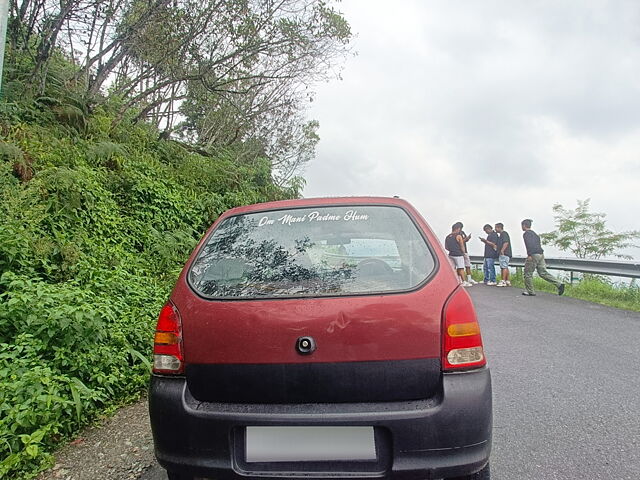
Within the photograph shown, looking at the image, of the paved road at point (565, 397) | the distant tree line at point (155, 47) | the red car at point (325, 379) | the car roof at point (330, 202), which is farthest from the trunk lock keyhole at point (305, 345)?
the distant tree line at point (155, 47)

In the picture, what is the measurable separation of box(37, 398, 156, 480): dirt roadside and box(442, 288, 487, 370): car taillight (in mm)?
1818

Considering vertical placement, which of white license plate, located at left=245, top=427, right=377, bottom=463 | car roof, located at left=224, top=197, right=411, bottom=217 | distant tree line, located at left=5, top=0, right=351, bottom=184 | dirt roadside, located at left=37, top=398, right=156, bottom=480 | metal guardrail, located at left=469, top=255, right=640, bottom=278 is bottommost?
dirt roadside, located at left=37, top=398, right=156, bottom=480

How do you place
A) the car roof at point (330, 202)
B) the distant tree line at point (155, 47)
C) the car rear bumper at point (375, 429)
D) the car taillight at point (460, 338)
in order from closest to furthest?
the car rear bumper at point (375, 429) → the car taillight at point (460, 338) → the car roof at point (330, 202) → the distant tree line at point (155, 47)

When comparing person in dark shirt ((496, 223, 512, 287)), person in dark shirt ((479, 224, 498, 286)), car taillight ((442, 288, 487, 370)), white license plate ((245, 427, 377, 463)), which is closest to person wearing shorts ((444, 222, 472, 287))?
person in dark shirt ((479, 224, 498, 286))

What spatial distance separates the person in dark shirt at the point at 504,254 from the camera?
37.3ft

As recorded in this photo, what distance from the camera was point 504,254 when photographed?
11.6 m

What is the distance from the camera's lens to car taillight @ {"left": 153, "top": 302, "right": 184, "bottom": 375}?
1.83 metres

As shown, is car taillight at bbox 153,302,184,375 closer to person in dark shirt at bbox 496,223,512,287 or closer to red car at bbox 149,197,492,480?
red car at bbox 149,197,492,480

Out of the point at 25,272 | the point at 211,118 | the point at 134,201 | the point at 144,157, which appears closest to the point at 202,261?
the point at 25,272

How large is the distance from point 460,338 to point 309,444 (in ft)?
2.43

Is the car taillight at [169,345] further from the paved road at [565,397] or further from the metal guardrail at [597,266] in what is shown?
the metal guardrail at [597,266]

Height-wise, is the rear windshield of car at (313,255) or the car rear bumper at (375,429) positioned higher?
the rear windshield of car at (313,255)

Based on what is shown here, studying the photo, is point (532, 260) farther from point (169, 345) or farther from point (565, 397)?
point (169, 345)

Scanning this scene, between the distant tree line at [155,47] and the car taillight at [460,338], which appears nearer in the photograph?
the car taillight at [460,338]
